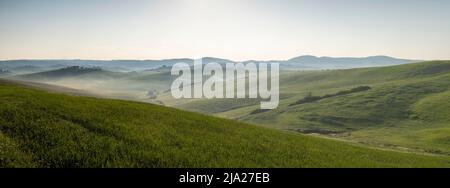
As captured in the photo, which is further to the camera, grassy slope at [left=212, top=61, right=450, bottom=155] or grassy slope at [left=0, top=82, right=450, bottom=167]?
grassy slope at [left=212, top=61, right=450, bottom=155]

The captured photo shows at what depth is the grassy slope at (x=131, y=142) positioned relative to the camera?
2283cm

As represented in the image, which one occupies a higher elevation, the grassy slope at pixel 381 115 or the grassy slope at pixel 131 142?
the grassy slope at pixel 131 142

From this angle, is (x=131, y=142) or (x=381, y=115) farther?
(x=381, y=115)

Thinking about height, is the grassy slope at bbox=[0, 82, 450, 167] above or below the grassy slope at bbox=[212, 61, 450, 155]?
above

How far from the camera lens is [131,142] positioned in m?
26.3

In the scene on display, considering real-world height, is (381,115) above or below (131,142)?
below

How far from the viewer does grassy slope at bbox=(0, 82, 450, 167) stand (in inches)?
899
